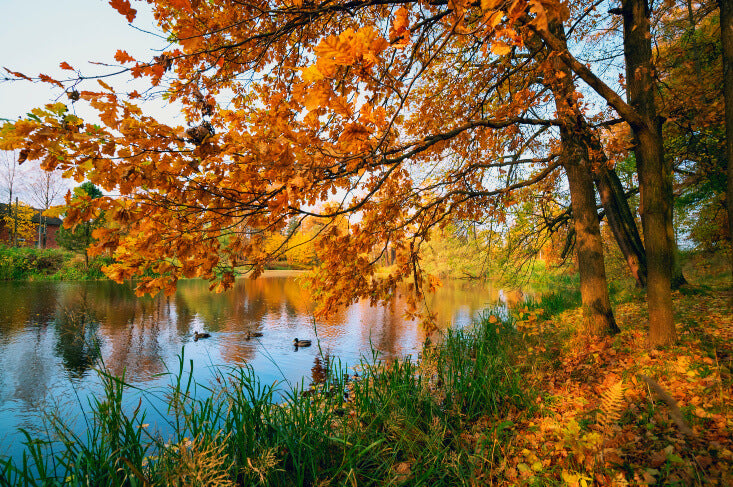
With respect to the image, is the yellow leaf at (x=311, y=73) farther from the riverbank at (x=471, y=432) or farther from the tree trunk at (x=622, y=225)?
the tree trunk at (x=622, y=225)

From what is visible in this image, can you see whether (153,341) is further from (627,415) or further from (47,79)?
(627,415)

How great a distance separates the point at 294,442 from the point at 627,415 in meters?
2.80

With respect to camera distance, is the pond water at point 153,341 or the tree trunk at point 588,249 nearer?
the tree trunk at point 588,249

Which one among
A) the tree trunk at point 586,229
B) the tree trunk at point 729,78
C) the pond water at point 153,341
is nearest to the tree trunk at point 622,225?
the tree trunk at point 586,229

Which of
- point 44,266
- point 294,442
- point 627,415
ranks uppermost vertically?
point 44,266

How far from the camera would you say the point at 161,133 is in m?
1.99

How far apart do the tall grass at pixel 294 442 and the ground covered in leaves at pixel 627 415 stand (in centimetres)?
34

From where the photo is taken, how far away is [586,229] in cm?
540

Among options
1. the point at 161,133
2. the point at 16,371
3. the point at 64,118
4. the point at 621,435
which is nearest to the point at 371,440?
the point at 621,435

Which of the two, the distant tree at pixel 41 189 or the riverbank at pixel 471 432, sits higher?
the distant tree at pixel 41 189

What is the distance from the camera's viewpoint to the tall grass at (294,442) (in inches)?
77.9

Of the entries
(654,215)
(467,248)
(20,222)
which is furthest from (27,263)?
(654,215)

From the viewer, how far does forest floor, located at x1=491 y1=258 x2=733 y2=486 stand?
213 centimetres

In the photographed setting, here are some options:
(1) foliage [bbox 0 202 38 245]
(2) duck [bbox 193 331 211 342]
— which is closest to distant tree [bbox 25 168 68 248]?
(1) foliage [bbox 0 202 38 245]
